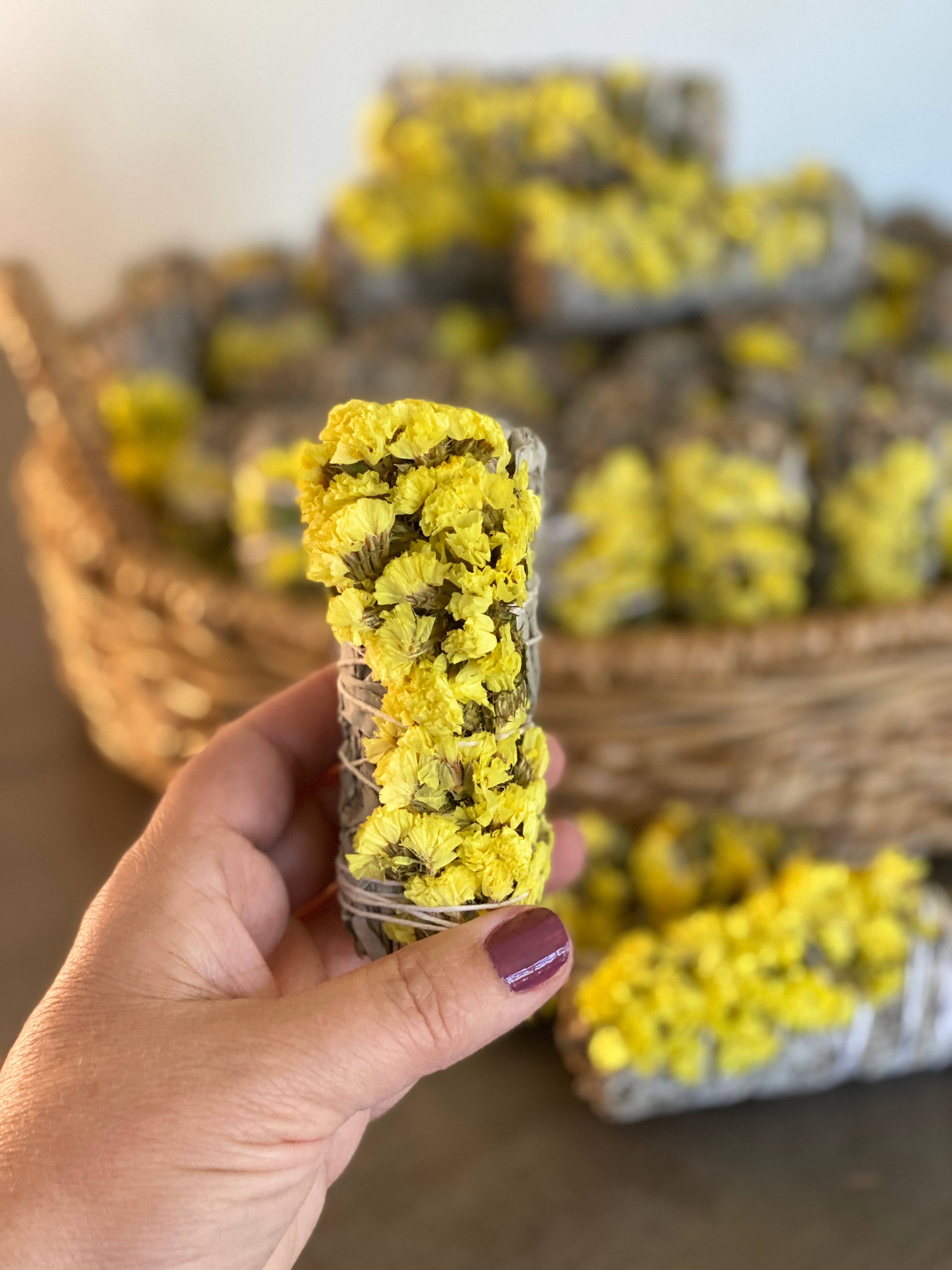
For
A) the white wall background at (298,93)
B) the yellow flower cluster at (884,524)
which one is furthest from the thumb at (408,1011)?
the white wall background at (298,93)

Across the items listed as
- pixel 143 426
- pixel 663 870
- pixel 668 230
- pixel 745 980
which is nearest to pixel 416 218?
pixel 668 230

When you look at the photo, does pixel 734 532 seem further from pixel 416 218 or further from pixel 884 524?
pixel 416 218

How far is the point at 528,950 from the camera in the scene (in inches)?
14.6

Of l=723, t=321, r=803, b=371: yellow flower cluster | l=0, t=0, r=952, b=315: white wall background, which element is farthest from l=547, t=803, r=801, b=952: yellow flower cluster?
l=0, t=0, r=952, b=315: white wall background

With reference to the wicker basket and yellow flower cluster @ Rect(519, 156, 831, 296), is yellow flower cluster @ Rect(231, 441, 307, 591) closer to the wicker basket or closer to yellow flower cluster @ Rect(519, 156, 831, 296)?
the wicker basket

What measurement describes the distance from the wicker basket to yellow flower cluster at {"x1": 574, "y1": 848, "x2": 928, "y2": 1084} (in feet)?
0.46

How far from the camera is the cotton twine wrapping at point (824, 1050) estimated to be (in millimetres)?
637

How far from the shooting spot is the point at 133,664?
92 cm

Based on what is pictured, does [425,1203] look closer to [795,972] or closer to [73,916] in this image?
[795,972]

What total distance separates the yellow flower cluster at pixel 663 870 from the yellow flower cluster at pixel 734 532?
15cm

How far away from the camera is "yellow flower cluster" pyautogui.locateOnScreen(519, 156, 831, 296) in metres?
1.04

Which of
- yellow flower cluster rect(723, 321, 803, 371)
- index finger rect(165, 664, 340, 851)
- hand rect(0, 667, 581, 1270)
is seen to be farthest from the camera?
yellow flower cluster rect(723, 321, 803, 371)

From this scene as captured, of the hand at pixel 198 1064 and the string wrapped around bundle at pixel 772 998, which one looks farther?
the string wrapped around bundle at pixel 772 998

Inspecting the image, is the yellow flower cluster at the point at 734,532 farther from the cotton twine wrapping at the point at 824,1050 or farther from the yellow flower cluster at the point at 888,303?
the yellow flower cluster at the point at 888,303
